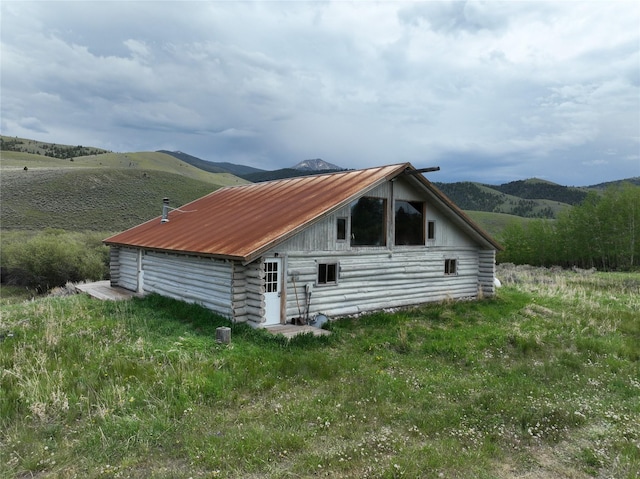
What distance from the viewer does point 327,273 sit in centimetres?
1427

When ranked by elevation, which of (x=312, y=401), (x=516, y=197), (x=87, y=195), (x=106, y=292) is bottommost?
(x=312, y=401)

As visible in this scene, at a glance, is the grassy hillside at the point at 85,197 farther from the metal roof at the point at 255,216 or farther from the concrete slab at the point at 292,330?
the concrete slab at the point at 292,330

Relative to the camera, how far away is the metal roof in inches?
502

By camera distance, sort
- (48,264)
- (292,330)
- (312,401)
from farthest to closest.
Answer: (48,264) < (292,330) < (312,401)

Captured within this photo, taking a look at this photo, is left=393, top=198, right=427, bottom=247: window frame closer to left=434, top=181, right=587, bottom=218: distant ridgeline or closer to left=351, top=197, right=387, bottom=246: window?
left=351, top=197, right=387, bottom=246: window

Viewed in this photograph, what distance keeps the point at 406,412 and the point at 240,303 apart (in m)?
6.55

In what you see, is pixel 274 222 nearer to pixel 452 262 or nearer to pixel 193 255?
pixel 193 255

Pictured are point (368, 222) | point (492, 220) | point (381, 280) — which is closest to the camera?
point (368, 222)

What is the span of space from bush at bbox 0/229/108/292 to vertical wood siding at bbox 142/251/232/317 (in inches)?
585

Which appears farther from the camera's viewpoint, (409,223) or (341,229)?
(409,223)

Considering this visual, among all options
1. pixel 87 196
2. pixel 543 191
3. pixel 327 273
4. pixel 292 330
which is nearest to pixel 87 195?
pixel 87 196

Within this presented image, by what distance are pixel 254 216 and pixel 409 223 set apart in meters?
6.00

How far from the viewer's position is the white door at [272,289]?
12672 mm

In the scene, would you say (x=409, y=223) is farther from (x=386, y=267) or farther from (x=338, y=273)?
(x=338, y=273)
